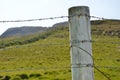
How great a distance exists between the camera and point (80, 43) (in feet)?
15.5

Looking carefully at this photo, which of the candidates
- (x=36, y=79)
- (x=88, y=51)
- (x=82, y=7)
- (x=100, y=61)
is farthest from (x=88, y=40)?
(x=100, y=61)

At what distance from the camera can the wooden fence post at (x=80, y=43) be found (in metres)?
4.71

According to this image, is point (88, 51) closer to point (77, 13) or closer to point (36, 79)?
point (77, 13)

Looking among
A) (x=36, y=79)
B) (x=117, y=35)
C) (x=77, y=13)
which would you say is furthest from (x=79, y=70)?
(x=117, y=35)

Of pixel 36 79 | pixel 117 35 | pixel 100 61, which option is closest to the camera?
pixel 36 79

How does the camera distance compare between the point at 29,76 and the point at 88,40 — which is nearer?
the point at 88,40

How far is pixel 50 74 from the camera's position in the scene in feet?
135

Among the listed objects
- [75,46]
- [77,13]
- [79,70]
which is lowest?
[79,70]

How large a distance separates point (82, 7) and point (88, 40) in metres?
0.47

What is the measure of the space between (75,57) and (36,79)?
108 feet

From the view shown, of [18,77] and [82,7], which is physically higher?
[82,7]

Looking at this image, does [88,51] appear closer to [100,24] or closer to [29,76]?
[29,76]

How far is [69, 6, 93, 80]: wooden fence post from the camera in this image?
4715 millimetres

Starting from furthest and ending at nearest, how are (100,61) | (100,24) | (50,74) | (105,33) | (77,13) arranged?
(100,24) → (105,33) → (100,61) → (50,74) → (77,13)
